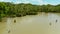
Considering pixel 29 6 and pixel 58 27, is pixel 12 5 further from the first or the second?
pixel 58 27

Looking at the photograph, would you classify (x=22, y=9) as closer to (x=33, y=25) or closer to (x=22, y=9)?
(x=22, y=9)

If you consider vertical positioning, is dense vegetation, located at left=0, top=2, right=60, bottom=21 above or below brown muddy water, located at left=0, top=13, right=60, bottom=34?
above

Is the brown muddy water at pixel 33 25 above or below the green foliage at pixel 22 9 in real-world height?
below

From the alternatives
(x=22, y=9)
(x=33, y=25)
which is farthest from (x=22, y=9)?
(x=33, y=25)

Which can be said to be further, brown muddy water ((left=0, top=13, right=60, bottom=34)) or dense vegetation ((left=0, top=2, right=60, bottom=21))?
dense vegetation ((left=0, top=2, right=60, bottom=21))

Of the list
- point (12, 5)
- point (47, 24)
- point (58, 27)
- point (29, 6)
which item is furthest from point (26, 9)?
point (58, 27)

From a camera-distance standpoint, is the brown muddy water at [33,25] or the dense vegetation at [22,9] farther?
the dense vegetation at [22,9]
